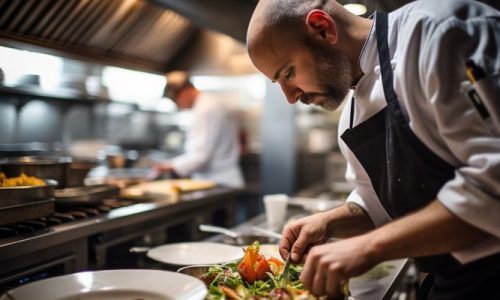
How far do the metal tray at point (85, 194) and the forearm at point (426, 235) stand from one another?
4.70 ft

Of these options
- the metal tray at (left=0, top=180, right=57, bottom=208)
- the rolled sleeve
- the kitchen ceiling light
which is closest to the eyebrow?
the rolled sleeve

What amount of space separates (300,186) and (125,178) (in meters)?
1.97

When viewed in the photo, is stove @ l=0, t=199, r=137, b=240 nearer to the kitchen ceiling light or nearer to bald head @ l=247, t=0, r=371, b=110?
bald head @ l=247, t=0, r=371, b=110

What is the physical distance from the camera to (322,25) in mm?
1163

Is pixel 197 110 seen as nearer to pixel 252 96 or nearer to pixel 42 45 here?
pixel 42 45

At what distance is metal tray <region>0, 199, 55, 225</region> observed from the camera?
1406 millimetres

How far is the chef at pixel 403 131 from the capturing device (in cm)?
87

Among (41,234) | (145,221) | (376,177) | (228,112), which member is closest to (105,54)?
(228,112)

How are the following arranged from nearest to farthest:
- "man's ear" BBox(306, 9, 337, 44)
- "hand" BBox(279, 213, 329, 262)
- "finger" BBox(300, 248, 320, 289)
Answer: "finger" BBox(300, 248, 320, 289) < "man's ear" BBox(306, 9, 337, 44) < "hand" BBox(279, 213, 329, 262)

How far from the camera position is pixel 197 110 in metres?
3.90

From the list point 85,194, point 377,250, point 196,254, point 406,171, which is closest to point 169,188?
point 85,194

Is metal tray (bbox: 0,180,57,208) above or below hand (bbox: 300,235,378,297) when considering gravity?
above

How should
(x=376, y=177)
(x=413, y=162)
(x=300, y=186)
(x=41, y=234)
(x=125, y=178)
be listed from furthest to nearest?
(x=300, y=186) < (x=125, y=178) < (x=41, y=234) < (x=376, y=177) < (x=413, y=162)

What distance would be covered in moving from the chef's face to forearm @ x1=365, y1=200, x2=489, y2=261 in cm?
50
